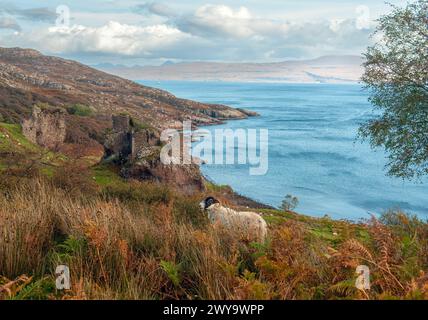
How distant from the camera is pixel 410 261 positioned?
5312mm

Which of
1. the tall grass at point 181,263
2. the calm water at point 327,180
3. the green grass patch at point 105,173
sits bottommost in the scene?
the calm water at point 327,180

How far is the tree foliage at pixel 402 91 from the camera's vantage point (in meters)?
20.3

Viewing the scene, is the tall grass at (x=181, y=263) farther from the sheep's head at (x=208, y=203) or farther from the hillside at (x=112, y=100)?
the hillside at (x=112, y=100)

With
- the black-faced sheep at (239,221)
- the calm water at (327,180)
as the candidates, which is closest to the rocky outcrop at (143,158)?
the black-faced sheep at (239,221)

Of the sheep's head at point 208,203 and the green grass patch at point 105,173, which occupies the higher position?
the sheep's head at point 208,203

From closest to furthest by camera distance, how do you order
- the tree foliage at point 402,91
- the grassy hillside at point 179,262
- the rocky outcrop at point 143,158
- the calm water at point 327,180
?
the grassy hillside at point 179,262 → the tree foliage at point 402,91 → the rocky outcrop at point 143,158 → the calm water at point 327,180

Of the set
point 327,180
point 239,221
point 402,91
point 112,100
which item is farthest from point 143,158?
point 112,100

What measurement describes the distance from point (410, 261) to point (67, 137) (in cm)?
4579

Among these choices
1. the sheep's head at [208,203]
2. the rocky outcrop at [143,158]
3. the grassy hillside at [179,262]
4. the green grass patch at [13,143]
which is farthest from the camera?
the rocky outcrop at [143,158]

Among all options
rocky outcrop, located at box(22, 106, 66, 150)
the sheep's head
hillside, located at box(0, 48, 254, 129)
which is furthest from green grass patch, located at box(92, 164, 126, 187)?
hillside, located at box(0, 48, 254, 129)

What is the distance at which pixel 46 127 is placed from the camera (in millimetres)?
41312

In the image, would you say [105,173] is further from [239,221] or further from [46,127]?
[239,221]

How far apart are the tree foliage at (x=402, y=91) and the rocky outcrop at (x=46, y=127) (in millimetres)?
26528

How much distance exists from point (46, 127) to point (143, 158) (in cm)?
1795
